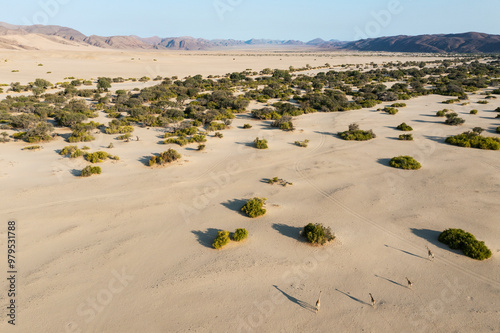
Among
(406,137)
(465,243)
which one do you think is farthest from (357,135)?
(465,243)

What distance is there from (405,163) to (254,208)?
35.0 ft

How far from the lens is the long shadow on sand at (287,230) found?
33.9 ft

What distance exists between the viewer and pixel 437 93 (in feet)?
130

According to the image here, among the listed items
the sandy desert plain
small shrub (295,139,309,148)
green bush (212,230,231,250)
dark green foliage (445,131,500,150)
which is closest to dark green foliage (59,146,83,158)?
the sandy desert plain

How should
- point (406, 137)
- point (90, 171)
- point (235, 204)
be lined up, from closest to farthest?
point (235, 204) → point (90, 171) → point (406, 137)

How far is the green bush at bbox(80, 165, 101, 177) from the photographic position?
49.0ft

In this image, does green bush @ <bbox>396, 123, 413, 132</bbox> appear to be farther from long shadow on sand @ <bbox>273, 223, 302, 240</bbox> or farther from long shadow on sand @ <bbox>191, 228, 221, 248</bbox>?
long shadow on sand @ <bbox>191, 228, 221, 248</bbox>

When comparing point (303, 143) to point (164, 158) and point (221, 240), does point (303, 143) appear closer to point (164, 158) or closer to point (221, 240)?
point (164, 158)

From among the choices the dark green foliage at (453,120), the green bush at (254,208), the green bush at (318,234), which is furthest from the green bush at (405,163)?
the dark green foliage at (453,120)

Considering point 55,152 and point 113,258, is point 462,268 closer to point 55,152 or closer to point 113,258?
point 113,258

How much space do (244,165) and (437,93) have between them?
38721 millimetres

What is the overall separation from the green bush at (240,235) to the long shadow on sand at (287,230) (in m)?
1.38

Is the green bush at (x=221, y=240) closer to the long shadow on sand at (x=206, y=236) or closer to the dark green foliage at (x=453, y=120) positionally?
the long shadow on sand at (x=206, y=236)

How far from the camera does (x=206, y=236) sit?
34.2ft
